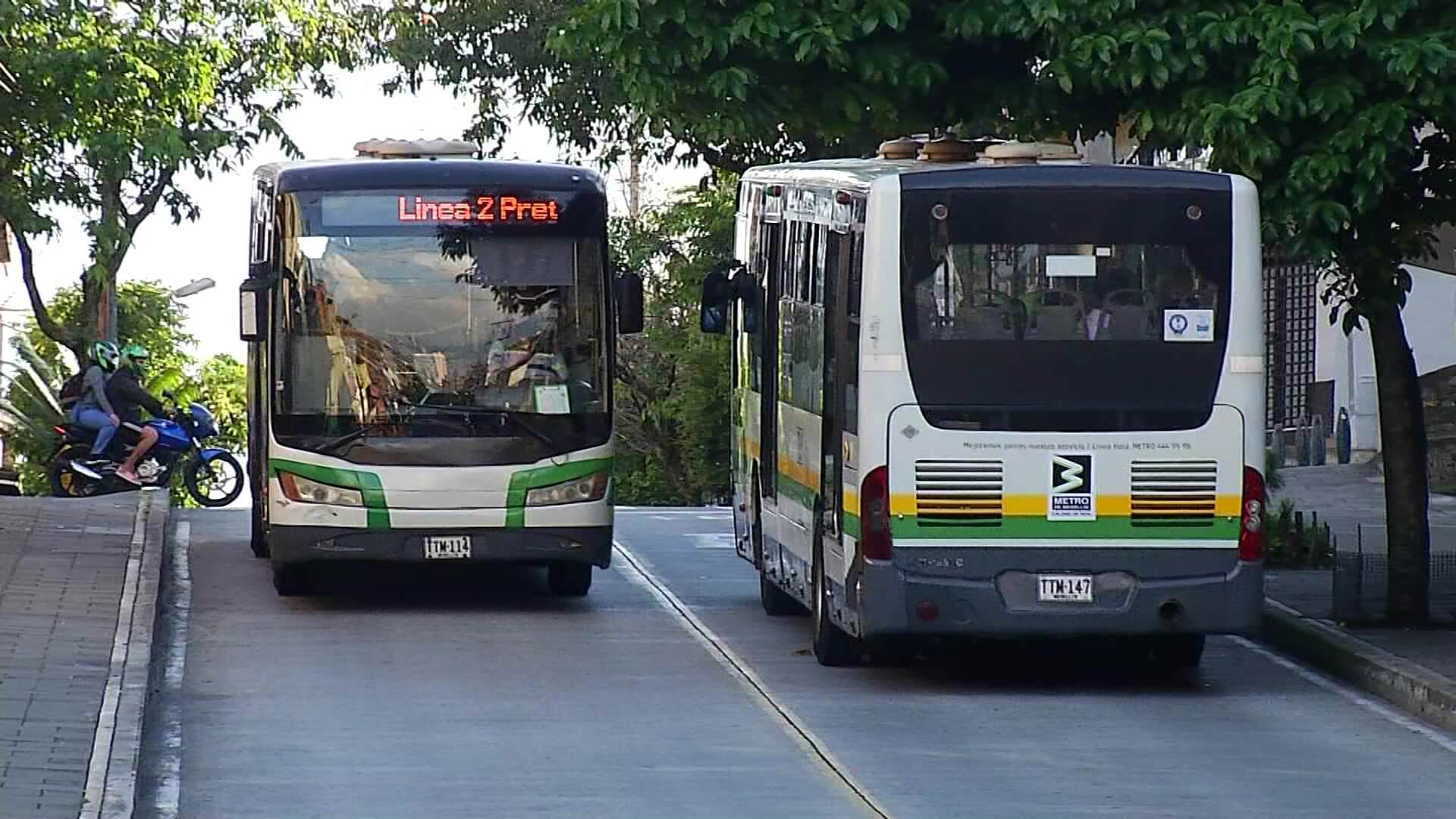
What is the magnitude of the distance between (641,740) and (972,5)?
4944 millimetres

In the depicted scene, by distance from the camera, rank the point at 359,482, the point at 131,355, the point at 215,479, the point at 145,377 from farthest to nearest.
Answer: the point at 145,377 < the point at 131,355 < the point at 215,479 < the point at 359,482

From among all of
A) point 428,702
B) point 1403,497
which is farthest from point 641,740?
point 1403,497

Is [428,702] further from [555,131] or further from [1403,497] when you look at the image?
[555,131]

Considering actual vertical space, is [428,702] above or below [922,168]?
below

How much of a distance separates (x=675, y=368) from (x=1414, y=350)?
14.9m

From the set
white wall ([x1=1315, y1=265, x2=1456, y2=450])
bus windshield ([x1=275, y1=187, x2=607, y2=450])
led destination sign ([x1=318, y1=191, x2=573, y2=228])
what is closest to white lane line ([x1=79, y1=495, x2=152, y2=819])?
bus windshield ([x1=275, y1=187, x2=607, y2=450])

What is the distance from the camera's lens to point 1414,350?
36.0m

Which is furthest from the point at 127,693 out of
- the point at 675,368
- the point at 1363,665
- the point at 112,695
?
the point at 675,368

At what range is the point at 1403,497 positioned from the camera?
1622 cm

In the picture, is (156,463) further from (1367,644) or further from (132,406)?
(1367,644)

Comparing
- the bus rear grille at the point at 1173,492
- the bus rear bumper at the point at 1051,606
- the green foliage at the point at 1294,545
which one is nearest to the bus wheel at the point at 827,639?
the bus rear bumper at the point at 1051,606

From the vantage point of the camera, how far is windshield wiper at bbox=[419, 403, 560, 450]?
17047mm

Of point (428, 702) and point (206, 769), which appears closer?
point (206, 769)

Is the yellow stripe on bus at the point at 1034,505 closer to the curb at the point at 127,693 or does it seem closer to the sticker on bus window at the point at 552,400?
the curb at the point at 127,693
